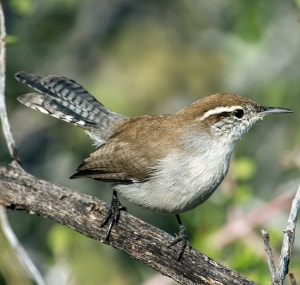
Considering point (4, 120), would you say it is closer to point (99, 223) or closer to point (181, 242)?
point (99, 223)

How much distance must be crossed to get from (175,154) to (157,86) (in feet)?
14.1

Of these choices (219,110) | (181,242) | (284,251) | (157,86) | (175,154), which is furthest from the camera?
(157,86)

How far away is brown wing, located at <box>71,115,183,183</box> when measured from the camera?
511cm

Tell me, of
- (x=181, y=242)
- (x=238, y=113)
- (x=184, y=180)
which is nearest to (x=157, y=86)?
(x=238, y=113)

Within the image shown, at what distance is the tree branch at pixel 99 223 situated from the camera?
14.7 feet

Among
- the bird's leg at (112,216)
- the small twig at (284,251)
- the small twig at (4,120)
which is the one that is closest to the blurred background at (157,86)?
the bird's leg at (112,216)

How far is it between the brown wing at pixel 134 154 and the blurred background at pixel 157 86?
877 millimetres

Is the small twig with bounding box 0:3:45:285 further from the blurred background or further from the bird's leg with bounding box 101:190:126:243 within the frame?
the blurred background

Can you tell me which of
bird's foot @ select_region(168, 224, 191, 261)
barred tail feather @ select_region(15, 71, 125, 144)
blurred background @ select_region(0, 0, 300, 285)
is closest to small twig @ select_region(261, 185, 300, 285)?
bird's foot @ select_region(168, 224, 191, 261)

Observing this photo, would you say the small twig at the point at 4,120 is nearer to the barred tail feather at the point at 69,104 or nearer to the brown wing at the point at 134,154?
the brown wing at the point at 134,154

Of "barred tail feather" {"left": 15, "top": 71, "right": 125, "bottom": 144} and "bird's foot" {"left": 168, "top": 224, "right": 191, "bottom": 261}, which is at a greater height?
"barred tail feather" {"left": 15, "top": 71, "right": 125, "bottom": 144}

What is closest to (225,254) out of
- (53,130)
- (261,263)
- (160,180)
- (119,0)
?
(261,263)

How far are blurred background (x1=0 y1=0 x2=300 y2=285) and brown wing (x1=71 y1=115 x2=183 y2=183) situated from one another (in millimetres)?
877

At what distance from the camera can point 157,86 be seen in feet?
30.5
